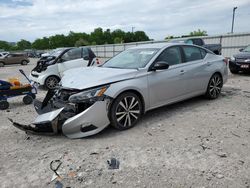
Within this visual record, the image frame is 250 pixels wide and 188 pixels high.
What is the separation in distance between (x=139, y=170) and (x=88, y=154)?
844 mm

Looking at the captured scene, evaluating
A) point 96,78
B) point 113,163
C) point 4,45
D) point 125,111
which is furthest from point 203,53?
point 4,45

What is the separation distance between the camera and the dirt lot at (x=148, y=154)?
2639mm

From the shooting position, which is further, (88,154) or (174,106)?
(174,106)

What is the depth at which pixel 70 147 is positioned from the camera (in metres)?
3.45

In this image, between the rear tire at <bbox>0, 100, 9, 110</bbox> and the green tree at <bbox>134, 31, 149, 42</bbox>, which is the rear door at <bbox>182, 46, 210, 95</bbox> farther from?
the green tree at <bbox>134, 31, 149, 42</bbox>

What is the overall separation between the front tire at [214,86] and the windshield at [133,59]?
1978 mm

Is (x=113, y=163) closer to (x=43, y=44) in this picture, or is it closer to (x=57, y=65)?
(x=57, y=65)

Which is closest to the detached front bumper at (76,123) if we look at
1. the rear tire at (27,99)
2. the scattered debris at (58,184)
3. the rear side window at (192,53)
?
the scattered debris at (58,184)

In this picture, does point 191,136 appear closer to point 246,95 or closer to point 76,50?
point 246,95

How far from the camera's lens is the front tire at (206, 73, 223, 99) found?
5.71 metres

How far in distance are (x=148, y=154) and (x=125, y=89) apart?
1.25 metres

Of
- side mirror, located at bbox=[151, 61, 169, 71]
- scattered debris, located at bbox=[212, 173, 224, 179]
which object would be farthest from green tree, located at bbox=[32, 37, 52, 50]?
scattered debris, located at bbox=[212, 173, 224, 179]

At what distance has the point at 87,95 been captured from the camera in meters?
3.60

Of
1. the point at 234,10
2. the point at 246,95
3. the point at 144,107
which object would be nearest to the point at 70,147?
the point at 144,107
